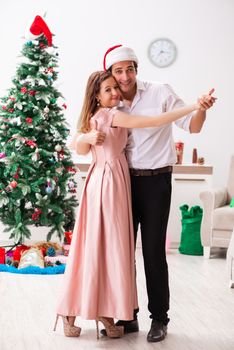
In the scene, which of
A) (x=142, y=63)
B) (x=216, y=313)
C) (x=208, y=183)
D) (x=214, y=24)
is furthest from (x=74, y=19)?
(x=216, y=313)

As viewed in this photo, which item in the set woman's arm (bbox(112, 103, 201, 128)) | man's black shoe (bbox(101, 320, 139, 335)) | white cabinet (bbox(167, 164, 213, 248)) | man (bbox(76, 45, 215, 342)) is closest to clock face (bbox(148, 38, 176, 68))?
white cabinet (bbox(167, 164, 213, 248))

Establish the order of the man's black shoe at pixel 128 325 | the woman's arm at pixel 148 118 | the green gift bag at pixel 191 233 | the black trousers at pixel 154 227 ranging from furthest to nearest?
the green gift bag at pixel 191 233 < the man's black shoe at pixel 128 325 < the black trousers at pixel 154 227 < the woman's arm at pixel 148 118

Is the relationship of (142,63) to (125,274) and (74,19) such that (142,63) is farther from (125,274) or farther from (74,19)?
(125,274)

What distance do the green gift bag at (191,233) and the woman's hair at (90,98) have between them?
3355 millimetres

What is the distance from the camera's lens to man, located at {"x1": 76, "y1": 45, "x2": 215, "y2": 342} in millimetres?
3447

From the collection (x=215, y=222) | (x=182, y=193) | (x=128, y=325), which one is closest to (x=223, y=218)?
(x=215, y=222)

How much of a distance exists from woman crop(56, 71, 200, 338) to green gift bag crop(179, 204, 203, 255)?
3165 mm

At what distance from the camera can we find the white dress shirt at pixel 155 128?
11.3ft

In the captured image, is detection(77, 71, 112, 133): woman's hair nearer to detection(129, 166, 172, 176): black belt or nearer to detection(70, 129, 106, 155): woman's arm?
detection(70, 129, 106, 155): woman's arm

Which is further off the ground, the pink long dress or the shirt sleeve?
the shirt sleeve

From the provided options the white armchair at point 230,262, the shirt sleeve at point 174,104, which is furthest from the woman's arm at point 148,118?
the white armchair at point 230,262

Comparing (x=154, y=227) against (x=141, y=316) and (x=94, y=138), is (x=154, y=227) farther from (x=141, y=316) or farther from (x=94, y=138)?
(x=141, y=316)

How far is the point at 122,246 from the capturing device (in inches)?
136

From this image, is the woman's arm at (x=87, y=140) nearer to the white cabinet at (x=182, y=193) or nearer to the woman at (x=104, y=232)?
the woman at (x=104, y=232)
